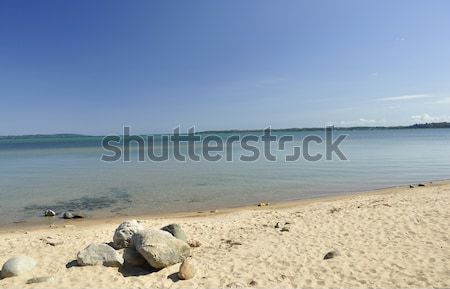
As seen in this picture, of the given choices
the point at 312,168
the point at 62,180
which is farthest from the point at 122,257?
the point at 312,168

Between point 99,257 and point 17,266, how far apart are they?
5.72ft

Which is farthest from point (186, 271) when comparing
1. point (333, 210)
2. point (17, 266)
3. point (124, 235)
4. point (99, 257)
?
point (333, 210)

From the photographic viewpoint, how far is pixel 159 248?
26.9 feet

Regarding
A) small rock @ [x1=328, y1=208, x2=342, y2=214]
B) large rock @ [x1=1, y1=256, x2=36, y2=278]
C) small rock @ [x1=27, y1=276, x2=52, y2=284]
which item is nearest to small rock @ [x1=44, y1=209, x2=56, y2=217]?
large rock @ [x1=1, y1=256, x2=36, y2=278]

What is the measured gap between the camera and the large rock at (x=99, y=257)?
8312 mm

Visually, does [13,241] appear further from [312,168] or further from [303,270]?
[312,168]

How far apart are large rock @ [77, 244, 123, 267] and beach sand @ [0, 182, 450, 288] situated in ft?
0.58

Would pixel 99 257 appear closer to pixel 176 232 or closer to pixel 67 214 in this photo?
pixel 176 232

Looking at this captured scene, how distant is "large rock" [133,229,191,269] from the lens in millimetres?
8047

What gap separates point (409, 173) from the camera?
25375 mm

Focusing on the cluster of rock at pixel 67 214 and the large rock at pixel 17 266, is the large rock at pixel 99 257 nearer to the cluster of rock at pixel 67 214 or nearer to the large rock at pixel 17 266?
the large rock at pixel 17 266

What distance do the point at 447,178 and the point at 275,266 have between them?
2041 cm

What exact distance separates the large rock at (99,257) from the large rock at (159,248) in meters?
0.57

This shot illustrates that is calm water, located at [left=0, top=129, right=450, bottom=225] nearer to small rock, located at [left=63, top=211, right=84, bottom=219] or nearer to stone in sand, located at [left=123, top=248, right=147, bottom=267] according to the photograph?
small rock, located at [left=63, top=211, right=84, bottom=219]
